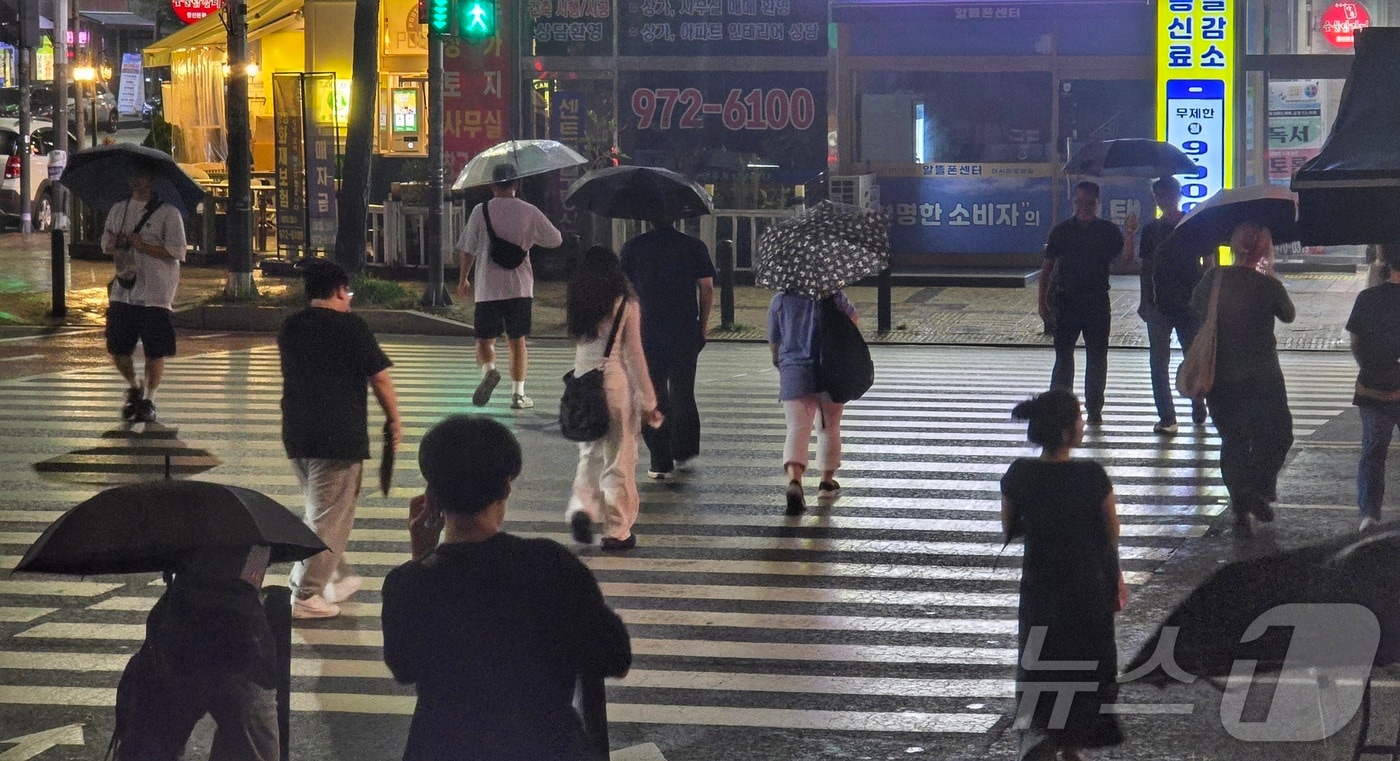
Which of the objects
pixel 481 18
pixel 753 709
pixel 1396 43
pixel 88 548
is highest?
pixel 481 18

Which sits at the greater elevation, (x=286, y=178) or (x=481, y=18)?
(x=481, y=18)

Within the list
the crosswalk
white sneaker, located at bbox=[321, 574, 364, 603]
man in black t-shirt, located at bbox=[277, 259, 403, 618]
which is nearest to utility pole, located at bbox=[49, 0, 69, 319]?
the crosswalk

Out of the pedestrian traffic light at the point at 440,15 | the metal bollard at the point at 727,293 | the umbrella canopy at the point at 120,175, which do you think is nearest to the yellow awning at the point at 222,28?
the pedestrian traffic light at the point at 440,15

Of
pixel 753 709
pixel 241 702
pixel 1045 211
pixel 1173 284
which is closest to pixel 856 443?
pixel 1173 284

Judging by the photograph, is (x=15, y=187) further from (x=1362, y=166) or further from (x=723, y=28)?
(x=1362, y=166)

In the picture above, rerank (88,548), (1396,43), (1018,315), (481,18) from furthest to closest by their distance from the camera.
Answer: (1018,315) < (481,18) < (1396,43) < (88,548)

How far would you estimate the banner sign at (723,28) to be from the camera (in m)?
26.8

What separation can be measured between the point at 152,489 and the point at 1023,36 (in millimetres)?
23551

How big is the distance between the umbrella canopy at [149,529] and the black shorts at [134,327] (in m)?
9.25

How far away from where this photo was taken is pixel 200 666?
4.39 m

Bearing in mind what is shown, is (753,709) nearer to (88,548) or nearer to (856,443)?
(88,548)

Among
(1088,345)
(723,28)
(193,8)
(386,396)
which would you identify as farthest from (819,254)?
(193,8)

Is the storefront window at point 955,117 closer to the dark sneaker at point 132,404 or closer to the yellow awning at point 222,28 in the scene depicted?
the yellow awning at point 222,28

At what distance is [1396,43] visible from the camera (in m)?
6.12
